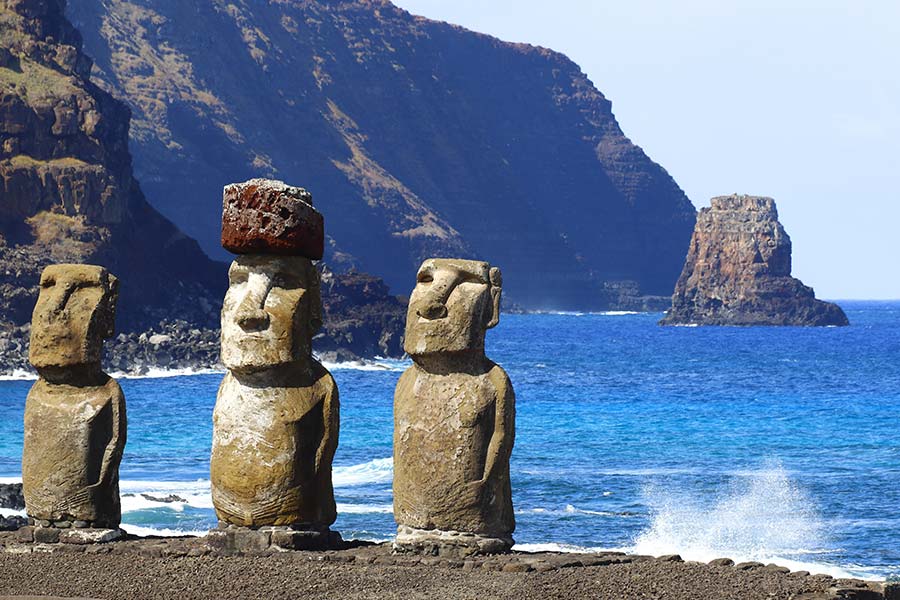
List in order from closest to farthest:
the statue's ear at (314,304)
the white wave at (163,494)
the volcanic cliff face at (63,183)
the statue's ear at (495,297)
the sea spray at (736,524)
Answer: the statue's ear at (495,297) → the statue's ear at (314,304) → the sea spray at (736,524) → the white wave at (163,494) → the volcanic cliff face at (63,183)

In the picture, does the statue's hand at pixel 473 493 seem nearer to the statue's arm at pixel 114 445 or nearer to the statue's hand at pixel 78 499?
the statue's arm at pixel 114 445

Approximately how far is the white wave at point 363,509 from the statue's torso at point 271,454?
60.7 feet

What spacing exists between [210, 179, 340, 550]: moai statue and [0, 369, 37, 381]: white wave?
61.8 meters

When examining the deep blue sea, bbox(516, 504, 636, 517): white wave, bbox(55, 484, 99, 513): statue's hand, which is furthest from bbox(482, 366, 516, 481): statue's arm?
bbox(516, 504, 636, 517): white wave

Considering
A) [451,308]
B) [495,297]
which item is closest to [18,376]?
[495,297]

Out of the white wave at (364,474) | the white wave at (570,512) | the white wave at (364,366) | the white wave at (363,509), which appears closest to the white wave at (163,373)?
the white wave at (364,366)

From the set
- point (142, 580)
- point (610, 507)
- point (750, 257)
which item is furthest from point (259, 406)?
point (750, 257)

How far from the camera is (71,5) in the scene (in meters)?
182

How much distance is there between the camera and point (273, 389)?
1441 centimetres

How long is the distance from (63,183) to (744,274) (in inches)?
4271

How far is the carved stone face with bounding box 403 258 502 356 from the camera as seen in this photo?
14.2 meters

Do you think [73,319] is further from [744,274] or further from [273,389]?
[744,274]

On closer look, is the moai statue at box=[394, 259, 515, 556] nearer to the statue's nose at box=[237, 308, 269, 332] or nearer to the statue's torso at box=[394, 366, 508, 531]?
the statue's torso at box=[394, 366, 508, 531]

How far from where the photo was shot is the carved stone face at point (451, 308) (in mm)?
14172
